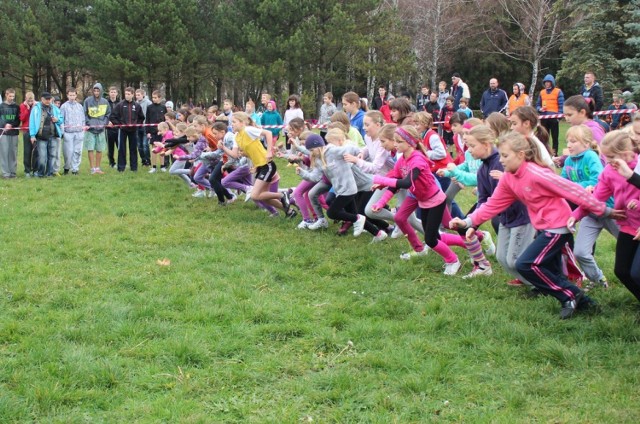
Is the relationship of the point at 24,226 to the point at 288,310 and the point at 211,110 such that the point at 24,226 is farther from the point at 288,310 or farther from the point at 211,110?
the point at 211,110

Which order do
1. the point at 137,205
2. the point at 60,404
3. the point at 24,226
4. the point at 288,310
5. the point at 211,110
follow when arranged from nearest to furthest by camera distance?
the point at 60,404 < the point at 288,310 < the point at 24,226 < the point at 137,205 < the point at 211,110

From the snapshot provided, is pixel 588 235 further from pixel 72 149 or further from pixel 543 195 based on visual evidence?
pixel 72 149

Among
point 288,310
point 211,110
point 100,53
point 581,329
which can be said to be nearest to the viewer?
point 581,329

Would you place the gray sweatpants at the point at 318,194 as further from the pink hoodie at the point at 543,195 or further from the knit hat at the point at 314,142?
the pink hoodie at the point at 543,195

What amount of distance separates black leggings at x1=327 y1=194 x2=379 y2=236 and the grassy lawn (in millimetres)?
347

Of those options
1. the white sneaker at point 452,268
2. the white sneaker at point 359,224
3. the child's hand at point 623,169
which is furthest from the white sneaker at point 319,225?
the child's hand at point 623,169

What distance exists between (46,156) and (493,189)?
1185cm

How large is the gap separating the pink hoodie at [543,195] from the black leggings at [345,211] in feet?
9.79

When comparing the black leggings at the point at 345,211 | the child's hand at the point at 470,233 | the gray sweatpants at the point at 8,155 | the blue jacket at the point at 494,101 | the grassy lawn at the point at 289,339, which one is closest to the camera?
the grassy lawn at the point at 289,339

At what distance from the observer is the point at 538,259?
18.5 ft

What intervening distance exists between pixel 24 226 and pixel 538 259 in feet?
24.2

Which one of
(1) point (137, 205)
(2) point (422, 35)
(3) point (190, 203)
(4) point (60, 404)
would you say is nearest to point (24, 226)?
(1) point (137, 205)

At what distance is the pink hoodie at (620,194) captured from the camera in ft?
17.6

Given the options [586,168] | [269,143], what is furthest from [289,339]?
[269,143]
